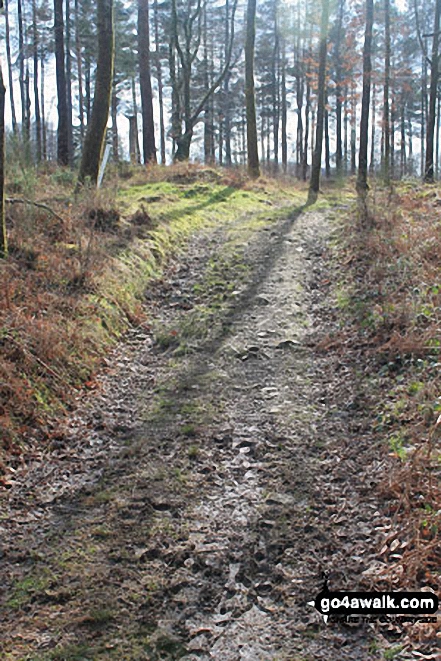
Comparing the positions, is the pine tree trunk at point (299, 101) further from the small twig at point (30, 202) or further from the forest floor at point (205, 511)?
the forest floor at point (205, 511)

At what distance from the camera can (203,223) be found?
12906 mm

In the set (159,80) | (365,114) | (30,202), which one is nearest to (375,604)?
(30,202)

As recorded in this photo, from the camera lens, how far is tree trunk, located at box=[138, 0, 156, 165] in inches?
783

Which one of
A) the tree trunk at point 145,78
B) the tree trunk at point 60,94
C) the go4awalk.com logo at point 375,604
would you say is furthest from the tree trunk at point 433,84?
the go4awalk.com logo at point 375,604

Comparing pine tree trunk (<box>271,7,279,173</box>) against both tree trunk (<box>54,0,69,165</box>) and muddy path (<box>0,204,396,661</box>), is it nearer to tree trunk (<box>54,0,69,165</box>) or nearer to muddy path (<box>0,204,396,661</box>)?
tree trunk (<box>54,0,69,165</box>)

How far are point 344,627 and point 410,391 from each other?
2607 mm

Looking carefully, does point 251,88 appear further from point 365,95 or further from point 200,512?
point 200,512

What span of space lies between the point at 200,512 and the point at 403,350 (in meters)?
2.94

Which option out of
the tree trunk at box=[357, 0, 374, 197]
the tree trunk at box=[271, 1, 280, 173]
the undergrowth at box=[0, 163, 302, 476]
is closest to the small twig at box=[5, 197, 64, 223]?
the undergrowth at box=[0, 163, 302, 476]

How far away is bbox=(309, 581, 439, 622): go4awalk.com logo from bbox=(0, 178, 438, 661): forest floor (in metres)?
0.07

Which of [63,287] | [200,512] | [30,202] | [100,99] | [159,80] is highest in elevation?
[159,80]

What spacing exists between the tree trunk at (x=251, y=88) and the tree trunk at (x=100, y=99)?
896cm

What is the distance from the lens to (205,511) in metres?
3.85

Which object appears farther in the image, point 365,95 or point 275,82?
point 275,82
